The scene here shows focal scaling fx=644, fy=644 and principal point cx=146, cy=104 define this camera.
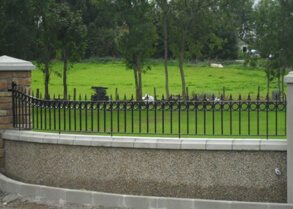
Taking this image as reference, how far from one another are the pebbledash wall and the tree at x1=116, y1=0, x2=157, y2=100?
1552cm

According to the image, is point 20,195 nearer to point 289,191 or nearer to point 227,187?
point 227,187

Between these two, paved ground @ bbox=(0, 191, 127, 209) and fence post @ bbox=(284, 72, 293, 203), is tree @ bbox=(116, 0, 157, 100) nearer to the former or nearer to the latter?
paved ground @ bbox=(0, 191, 127, 209)

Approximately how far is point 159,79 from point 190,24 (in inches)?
469

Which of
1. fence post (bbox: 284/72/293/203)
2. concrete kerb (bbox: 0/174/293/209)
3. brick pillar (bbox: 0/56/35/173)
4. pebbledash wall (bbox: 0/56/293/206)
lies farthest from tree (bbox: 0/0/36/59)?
fence post (bbox: 284/72/293/203)

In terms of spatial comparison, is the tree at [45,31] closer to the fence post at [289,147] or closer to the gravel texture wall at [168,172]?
the gravel texture wall at [168,172]

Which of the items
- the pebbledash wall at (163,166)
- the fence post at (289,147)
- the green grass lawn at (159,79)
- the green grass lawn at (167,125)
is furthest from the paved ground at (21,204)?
the green grass lawn at (159,79)

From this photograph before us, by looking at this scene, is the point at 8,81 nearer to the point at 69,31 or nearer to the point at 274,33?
the point at 69,31

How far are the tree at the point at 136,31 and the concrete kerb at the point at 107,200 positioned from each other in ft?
51.5

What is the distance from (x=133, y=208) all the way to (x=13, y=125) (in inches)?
133

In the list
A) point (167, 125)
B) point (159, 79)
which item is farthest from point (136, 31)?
point (159, 79)

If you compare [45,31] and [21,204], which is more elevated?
[45,31]

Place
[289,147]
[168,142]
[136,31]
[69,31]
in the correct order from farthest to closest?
1. [69,31]
2. [136,31]
3. [168,142]
4. [289,147]

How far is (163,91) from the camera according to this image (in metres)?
36.6

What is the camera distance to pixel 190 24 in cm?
2902
